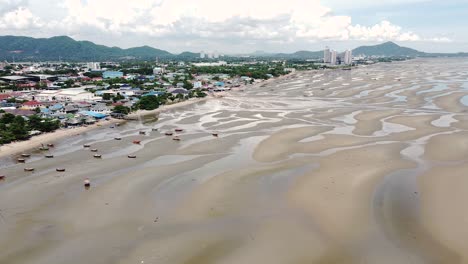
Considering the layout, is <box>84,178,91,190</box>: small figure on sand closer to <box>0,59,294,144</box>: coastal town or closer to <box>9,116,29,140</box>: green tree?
<box>0,59,294,144</box>: coastal town

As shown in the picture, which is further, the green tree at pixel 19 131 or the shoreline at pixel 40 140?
the green tree at pixel 19 131

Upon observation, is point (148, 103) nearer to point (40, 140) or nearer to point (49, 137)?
point (49, 137)

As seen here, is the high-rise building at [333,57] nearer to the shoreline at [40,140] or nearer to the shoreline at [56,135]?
the shoreline at [56,135]

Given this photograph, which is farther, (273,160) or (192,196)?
(273,160)

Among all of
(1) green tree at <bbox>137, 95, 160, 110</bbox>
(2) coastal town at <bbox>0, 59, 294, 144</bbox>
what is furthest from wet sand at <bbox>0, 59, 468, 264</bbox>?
(1) green tree at <bbox>137, 95, 160, 110</bbox>

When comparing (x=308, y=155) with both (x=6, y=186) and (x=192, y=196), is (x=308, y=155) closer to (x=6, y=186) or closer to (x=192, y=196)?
(x=192, y=196)

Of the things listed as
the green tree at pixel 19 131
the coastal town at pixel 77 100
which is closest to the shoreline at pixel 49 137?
the green tree at pixel 19 131

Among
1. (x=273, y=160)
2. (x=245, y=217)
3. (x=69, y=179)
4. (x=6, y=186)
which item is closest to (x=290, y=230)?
(x=245, y=217)

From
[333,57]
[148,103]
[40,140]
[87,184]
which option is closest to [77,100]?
[148,103]
